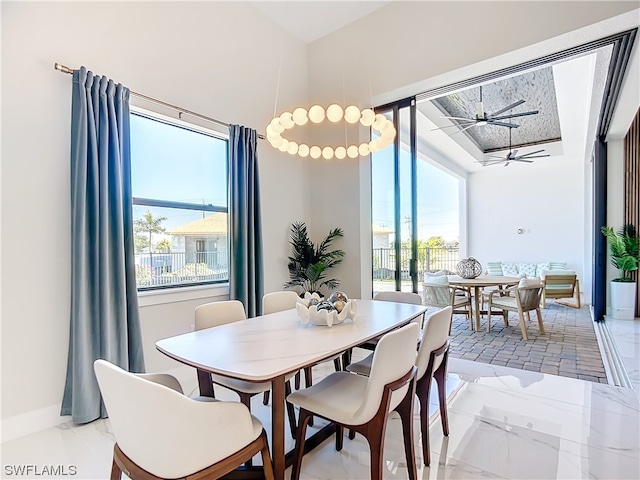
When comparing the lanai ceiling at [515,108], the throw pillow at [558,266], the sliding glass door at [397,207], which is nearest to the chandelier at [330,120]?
the sliding glass door at [397,207]

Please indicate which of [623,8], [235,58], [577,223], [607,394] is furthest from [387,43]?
[577,223]

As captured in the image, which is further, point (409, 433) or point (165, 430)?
point (409, 433)

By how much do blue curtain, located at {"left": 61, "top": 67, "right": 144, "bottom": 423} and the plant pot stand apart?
20.7ft

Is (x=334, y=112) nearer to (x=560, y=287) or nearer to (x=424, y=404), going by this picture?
(x=424, y=404)

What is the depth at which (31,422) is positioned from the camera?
226 cm

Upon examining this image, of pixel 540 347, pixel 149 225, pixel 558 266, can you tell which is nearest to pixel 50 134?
pixel 149 225

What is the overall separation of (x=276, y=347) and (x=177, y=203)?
2071mm

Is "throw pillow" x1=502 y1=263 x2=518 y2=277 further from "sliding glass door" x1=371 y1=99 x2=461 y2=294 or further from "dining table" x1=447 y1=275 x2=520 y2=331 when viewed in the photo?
"sliding glass door" x1=371 y1=99 x2=461 y2=294

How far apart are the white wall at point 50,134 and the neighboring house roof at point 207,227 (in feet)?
2.08

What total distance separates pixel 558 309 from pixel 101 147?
7428 millimetres

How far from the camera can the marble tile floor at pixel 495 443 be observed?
6.09ft

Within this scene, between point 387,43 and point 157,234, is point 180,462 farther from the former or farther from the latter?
point 387,43

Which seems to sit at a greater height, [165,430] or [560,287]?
[165,430]

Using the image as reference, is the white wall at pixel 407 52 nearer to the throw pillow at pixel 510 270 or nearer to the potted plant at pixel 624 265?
the potted plant at pixel 624 265
